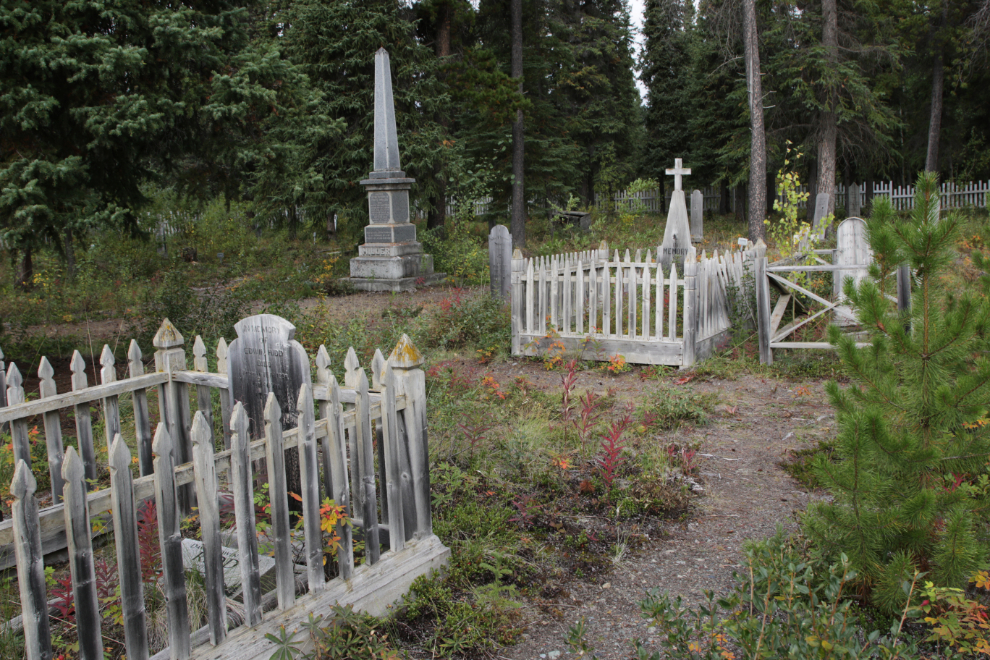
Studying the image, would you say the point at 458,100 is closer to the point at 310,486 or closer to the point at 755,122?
the point at 755,122

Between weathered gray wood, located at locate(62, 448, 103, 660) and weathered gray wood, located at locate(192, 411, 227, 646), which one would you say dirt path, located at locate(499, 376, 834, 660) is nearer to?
weathered gray wood, located at locate(192, 411, 227, 646)

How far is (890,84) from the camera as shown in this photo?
22.5 metres

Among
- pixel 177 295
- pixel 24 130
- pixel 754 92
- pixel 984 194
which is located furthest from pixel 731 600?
pixel 984 194

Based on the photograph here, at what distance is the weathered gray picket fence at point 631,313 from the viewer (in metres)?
8.08

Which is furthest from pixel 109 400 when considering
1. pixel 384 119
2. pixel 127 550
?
pixel 384 119

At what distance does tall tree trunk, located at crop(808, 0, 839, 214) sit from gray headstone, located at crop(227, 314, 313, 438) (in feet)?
64.9

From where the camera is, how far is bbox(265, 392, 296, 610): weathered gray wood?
2850mm

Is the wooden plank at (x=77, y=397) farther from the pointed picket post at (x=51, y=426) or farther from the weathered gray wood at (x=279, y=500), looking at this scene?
the weathered gray wood at (x=279, y=500)

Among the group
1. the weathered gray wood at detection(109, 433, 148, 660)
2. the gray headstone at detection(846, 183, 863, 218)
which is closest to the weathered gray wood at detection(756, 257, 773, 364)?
the weathered gray wood at detection(109, 433, 148, 660)

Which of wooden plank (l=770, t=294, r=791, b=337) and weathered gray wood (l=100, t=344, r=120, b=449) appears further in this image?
wooden plank (l=770, t=294, r=791, b=337)

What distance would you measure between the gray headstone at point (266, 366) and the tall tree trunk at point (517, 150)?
17161mm

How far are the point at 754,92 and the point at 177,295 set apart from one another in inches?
631

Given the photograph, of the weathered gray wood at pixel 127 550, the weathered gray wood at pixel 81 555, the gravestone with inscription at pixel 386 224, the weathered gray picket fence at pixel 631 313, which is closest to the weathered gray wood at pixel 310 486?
the weathered gray wood at pixel 127 550

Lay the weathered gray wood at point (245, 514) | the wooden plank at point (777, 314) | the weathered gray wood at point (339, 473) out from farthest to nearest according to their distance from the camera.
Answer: the wooden plank at point (777, 314), the weathered gray wood at point (339, 473), the weathered gray wood at point (245, 514)
